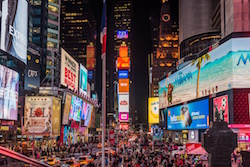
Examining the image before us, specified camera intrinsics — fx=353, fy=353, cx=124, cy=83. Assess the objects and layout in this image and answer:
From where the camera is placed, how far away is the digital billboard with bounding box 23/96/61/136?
61.7 m

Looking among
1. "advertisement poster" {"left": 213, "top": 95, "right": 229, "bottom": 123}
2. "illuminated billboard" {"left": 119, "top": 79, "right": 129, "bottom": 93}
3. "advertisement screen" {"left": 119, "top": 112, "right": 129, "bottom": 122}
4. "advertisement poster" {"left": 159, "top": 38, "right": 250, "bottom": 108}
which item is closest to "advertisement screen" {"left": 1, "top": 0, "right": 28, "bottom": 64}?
"advertisement poster" {"left": 159, "top": 38, "right": 250, "bottom": 108}

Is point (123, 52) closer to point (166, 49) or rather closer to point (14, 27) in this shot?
point (14, 27)

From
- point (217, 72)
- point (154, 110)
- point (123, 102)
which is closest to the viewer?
point (217, 72)

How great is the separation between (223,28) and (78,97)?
36068 millimetres

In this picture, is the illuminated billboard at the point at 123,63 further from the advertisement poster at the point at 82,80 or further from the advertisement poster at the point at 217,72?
the advertisement poster at the point at 217,72

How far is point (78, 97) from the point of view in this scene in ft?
269

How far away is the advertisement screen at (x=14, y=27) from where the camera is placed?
3934 centimetres

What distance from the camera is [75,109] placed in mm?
79188

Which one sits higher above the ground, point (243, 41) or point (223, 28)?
point (223, 28)

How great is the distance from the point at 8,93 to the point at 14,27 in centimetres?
798

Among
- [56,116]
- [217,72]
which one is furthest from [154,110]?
[217,72]

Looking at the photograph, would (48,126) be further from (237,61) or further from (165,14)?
(165,14)

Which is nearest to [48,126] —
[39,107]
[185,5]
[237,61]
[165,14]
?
[39,107]

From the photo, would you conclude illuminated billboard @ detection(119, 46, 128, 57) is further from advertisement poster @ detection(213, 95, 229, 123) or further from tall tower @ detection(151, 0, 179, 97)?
tall tower @ detection(151, 0, 179, 97)
